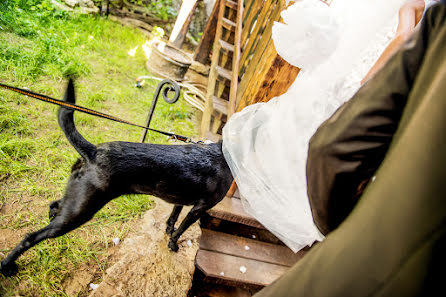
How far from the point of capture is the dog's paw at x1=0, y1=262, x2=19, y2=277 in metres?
1.64

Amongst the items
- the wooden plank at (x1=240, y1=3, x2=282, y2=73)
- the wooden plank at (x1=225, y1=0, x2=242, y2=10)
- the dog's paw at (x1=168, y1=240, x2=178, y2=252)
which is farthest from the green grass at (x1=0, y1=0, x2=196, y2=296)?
the wooden plank at (x1=225, y1=0, x2=242, y2=10)

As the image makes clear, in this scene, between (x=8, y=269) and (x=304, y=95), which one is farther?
(x=8, y=269)

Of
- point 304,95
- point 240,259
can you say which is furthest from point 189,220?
point 304,95

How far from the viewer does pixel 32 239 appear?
162 centimetres

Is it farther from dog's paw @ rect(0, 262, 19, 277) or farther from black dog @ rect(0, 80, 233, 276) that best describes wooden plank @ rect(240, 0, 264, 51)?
dog's paw @ rect(0, 262, 19, 277)

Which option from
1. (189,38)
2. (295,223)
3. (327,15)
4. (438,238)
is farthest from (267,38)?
(189,38)

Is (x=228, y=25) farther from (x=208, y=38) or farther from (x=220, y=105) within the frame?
(x=220, y=105)

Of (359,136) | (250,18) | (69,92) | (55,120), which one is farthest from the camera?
(250,18)

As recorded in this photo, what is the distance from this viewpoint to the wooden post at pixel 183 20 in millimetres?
5415

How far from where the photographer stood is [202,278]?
95.9 inches

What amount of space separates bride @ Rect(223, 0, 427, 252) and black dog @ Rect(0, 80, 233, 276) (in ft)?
1.23

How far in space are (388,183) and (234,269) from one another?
2.26m

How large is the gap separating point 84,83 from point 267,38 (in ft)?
10.9

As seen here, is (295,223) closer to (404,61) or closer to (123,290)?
(404,61)
